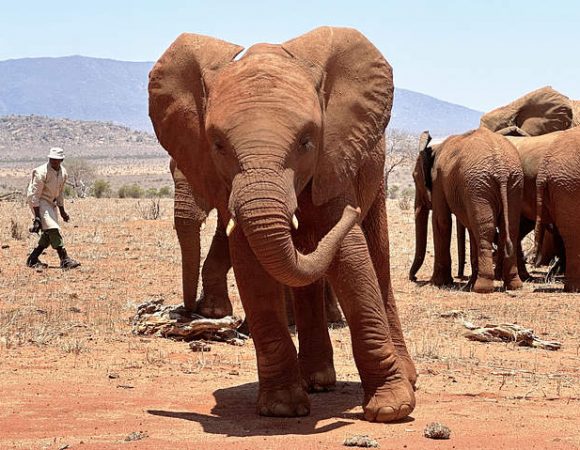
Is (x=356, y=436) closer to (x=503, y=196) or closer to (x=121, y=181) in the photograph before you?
(x=503, y=196)

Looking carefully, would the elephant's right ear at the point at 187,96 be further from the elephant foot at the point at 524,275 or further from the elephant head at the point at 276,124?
the elephant foot at the point at 524,275

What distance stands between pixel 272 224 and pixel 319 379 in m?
2.39

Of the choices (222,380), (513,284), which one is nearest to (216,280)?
(222,380)

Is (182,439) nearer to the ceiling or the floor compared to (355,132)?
nearer to the floor

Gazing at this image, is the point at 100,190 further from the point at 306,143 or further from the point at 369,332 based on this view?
the point at 306,143

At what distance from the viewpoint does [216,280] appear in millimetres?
10211

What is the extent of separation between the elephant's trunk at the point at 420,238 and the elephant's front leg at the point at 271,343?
31.3ft

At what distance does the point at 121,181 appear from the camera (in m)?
73.1

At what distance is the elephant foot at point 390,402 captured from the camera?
6.45 m

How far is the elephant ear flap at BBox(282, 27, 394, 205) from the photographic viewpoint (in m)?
6.40

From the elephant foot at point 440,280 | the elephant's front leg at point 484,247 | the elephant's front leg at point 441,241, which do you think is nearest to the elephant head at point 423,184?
the elephant's front leg at point 441,241

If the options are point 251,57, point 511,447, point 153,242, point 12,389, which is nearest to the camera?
point 511,447

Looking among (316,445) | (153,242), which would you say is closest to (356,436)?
(316,445)

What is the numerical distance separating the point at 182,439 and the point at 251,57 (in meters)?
2.07
